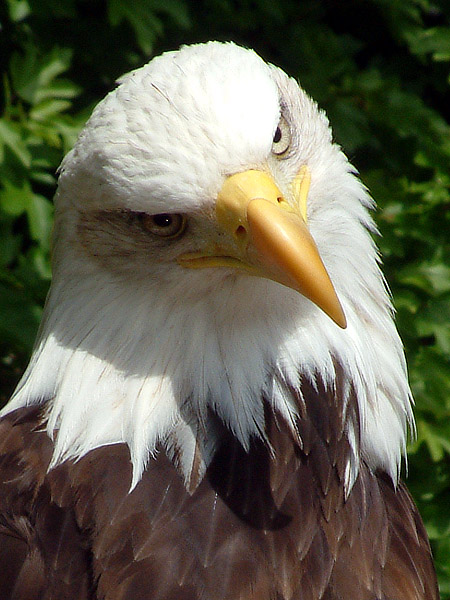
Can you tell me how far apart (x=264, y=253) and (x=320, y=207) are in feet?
1.18

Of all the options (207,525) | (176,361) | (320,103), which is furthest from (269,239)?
(320,103)

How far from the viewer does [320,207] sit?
78.5 inches

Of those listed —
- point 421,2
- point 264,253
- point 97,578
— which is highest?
point 421,2

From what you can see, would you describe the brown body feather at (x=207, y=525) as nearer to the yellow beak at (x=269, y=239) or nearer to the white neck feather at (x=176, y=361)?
the white neck feather at (x=176, y=361)

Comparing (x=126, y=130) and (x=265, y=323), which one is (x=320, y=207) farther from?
(x=126, y=130)

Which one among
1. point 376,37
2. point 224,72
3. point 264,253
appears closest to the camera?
point 264,253

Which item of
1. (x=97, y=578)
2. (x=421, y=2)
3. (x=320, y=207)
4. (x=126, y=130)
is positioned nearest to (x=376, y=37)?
(x=421, y=2)

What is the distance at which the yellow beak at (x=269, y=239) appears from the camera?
5.37 feet

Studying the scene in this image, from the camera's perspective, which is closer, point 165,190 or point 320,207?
point 165,190

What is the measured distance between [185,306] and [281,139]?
1.39 feet

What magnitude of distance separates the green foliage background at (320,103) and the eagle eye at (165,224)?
3.28ft

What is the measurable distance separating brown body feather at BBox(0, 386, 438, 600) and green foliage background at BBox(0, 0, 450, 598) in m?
0.97

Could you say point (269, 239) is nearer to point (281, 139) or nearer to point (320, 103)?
point (281, 139)

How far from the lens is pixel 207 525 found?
185 centimetres
